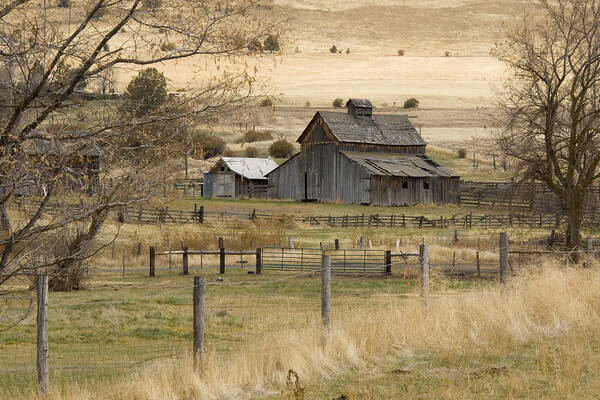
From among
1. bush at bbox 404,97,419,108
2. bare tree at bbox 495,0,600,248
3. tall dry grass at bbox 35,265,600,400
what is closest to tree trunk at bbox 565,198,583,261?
bare tree at bbox 495,0,600,248

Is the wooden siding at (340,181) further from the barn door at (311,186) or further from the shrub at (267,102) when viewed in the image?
the shrub at (267,102)

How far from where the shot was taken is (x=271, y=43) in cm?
1030

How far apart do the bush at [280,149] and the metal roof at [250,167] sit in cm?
1435

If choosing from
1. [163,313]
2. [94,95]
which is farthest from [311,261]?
[94,95]

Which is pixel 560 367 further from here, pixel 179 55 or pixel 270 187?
pixel 270 187

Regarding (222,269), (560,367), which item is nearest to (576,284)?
(560,367)

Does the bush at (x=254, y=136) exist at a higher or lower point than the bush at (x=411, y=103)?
lower

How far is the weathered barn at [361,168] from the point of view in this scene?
238ft

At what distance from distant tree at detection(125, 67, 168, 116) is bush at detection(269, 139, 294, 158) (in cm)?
8808

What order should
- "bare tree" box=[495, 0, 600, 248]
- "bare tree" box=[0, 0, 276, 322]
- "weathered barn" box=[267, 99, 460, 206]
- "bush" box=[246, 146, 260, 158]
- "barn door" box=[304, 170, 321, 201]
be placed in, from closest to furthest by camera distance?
"bare tree" box=[0, 0, 276, 322], "bare tree" box=[495, 0, 600, 248], "weathered barn" box=[267, 99, 460, 206], "barn door" box=[304, 170, 321, 201], "bush" box=[246, 146, 260, 158]

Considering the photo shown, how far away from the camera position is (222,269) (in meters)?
34.5

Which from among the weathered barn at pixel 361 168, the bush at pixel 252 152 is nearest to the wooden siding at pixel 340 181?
the weathered barn at pixel 361 168

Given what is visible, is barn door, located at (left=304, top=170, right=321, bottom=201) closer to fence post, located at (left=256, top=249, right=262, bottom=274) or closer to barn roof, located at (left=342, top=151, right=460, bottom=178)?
barn roof, located at (left=342, top=151, right=460, bottom=178)

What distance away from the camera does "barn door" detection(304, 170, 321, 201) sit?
75.9 m
